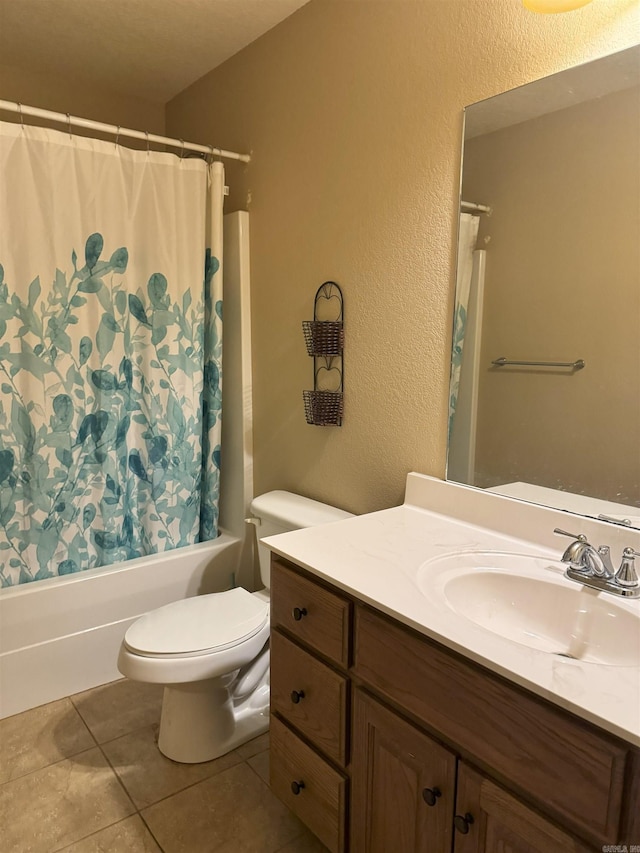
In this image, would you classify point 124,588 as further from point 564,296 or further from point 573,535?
point 564,296

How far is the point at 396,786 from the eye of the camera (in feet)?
3.78

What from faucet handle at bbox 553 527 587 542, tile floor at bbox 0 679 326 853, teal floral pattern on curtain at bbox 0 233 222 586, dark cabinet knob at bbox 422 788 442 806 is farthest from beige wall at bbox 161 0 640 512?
tile floor at bbox 0 679 326 853

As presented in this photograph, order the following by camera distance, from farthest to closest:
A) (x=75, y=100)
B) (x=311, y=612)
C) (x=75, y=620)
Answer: (x=75, y=100)
(x=75, y=620)
(x=311, y=612)

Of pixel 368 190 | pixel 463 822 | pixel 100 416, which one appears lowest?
pixel 463 822

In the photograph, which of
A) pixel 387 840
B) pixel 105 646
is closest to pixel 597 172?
pixel 387 840

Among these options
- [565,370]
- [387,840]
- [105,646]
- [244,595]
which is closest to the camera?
[387,840]

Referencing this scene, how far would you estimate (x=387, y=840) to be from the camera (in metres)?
1.20

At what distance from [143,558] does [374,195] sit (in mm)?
1606

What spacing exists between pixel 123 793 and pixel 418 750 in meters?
1.06

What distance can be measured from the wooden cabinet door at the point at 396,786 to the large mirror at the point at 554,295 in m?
0.64

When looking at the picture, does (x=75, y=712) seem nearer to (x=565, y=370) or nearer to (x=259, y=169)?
(x=565, y=370)

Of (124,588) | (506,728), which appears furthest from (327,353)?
(506,728)

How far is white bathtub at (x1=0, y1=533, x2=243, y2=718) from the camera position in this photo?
6.61ft

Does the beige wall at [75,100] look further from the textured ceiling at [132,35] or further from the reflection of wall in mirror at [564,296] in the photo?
the reflection of wall in mirror at [564,296]
